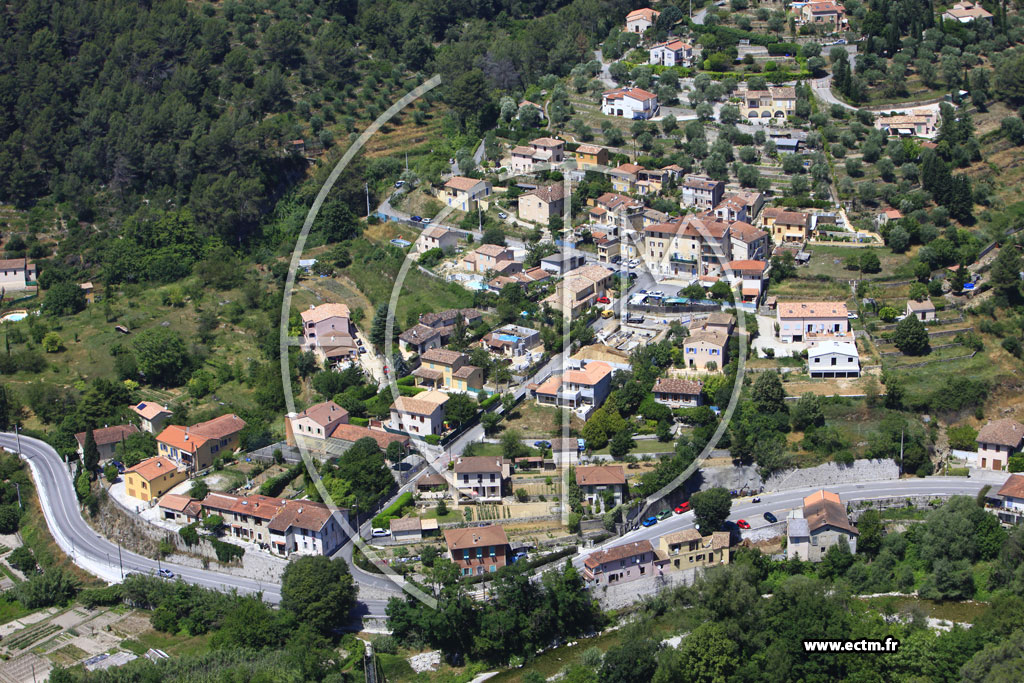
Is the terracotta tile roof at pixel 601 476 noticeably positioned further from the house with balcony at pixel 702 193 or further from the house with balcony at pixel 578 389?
the house with balcony at pixel 702 193

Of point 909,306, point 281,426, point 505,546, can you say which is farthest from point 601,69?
point 505,546

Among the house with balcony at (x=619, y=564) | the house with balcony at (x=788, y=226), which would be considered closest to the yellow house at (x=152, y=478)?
the house with balcony at (x=619, y=564)

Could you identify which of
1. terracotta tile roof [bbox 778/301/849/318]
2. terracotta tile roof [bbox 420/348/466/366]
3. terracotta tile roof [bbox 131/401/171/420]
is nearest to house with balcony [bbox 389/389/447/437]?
terracotta tile roof [bbox 420/348/466/366]

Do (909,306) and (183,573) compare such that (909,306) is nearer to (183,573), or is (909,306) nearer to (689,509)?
(689,509)

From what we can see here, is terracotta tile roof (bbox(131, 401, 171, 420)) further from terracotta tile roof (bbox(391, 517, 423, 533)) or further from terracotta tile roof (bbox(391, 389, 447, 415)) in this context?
terracotta tile roof (bbox(391, 517, 423, 533))

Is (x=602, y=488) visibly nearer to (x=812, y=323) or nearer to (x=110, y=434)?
(x=812, y=323)
